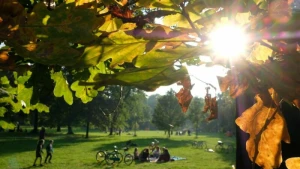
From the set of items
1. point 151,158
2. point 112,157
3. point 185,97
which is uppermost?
point 185,97

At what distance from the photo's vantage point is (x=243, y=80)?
75 centimetres

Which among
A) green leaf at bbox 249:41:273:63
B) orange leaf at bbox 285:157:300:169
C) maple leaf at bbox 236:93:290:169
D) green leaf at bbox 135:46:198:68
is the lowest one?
orange leaf at bbox 285:157:300:169

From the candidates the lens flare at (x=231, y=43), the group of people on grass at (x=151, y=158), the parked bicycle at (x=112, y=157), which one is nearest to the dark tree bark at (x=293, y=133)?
the lens flare at (x=231, y=43)

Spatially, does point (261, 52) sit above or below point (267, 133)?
above

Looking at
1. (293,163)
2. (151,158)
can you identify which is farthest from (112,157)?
(293,163)

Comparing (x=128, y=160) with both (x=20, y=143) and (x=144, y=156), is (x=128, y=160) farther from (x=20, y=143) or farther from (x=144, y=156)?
(x=20, y=143)

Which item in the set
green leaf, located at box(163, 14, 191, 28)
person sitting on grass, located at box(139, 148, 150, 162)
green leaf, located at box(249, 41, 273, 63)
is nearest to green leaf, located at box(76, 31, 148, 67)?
green leaf, located at box(163, 14, 191, 28)

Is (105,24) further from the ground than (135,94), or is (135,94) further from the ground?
(135,94)

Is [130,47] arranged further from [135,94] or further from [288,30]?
[135,94]

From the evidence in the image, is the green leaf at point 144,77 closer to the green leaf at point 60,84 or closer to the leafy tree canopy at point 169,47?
the leafy tree canopy at point 169,47

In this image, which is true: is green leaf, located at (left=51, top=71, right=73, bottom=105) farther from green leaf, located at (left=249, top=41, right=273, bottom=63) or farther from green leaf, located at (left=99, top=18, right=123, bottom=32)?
green leaf, located at (left=249, top=41, right=273, bottom=63)

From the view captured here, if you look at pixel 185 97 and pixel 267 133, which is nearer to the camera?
pixel 267 133

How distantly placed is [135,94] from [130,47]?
57369 mm

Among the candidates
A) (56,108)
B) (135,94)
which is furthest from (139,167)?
(135,94)
